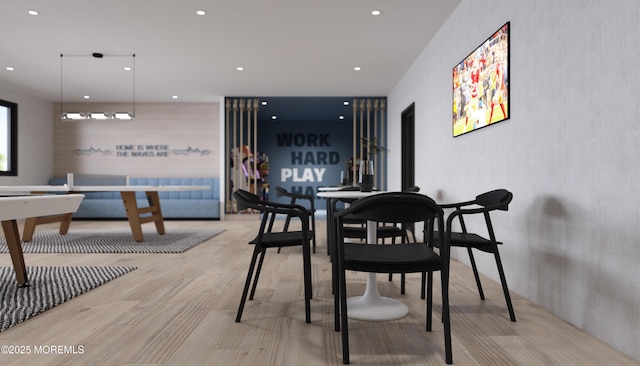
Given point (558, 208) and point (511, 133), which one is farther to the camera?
point (511, 133)

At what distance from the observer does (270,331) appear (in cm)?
209

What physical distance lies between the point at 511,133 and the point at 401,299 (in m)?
1.35

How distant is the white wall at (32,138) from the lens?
7.84 meters

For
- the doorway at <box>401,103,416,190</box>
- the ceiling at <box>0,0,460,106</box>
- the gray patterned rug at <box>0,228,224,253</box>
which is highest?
the ceiling at <box>0,0,460,106</box>

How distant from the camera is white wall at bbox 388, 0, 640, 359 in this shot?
1.83 m

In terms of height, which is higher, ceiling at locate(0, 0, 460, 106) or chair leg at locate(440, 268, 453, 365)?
ceiling at locate(0, 0, 460, 106)

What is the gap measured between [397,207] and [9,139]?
855cm

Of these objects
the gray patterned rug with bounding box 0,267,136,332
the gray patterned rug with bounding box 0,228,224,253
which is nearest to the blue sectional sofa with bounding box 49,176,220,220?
the gray patterned rug with bounding box 0,228,224,253

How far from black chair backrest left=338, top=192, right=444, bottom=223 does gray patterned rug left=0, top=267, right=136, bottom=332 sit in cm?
186

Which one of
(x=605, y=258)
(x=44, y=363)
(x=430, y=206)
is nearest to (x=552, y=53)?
(x=605, y=258)

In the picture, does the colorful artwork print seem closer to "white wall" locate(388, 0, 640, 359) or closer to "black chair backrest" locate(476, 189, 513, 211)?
"white wall" locate(388, 0, 640, 359)

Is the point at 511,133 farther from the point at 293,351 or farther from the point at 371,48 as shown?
the point at 371,48

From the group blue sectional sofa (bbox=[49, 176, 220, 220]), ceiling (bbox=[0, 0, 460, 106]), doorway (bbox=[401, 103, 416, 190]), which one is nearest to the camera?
ceiling (bbox=[0, 0, 460, 106])

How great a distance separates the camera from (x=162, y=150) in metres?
8.88
